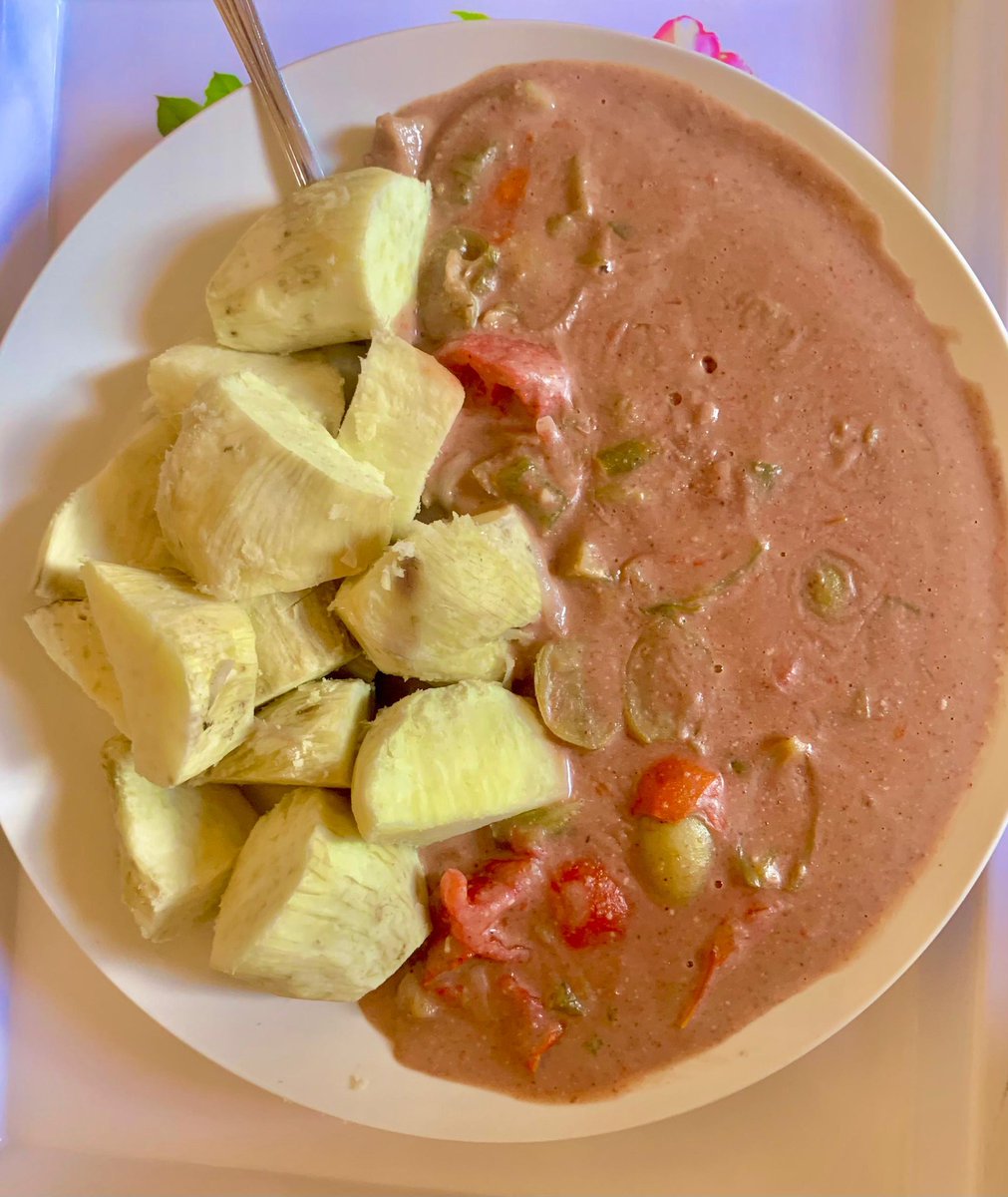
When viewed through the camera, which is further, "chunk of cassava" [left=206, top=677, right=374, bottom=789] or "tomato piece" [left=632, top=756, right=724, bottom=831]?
"tomato piece" [left=632, top=756, right=724, bottom=831]

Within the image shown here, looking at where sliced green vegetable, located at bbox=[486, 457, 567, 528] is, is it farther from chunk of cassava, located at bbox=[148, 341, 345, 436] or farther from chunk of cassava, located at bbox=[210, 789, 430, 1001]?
chunk of cassava, located at bbox=[210, 789, 430, 1001]

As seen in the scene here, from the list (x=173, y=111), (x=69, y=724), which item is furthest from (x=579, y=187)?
(x=69, y=724)

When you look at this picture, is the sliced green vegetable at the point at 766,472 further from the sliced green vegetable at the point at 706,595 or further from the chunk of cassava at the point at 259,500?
the chunk of cassava at the point at 259,500

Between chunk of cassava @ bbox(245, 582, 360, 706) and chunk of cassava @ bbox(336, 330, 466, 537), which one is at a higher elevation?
chunk of cassava @ bbox(336, 330, 466, 537)

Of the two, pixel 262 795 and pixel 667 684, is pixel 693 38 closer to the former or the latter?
pixel 667 684

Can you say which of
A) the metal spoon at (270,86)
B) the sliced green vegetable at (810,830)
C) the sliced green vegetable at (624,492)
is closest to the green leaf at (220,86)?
the metal spoon at (270,86)

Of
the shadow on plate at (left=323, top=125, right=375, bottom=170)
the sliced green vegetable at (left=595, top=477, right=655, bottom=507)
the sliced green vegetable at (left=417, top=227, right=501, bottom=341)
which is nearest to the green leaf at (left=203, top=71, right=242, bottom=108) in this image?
the shadow on plate at (left=323, top=125, right=375, bottom=170)
